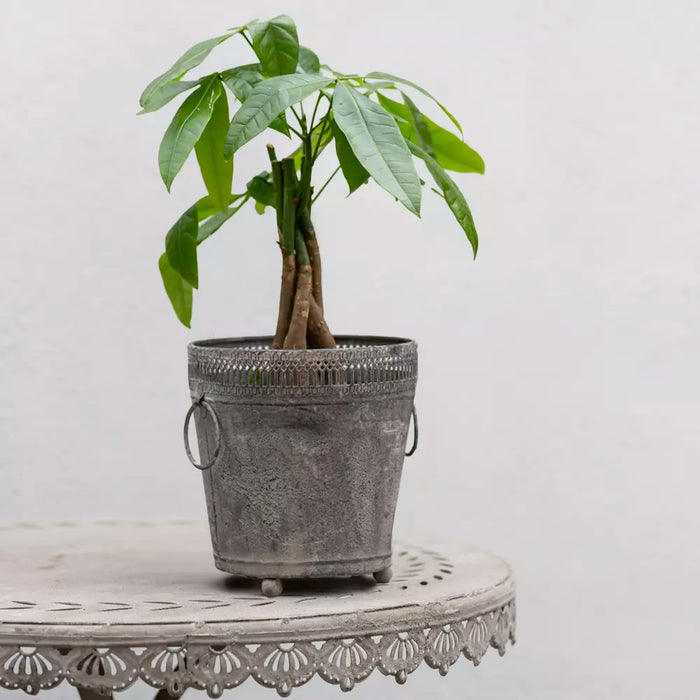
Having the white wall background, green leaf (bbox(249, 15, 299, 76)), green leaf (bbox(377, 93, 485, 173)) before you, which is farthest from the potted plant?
the white wall background

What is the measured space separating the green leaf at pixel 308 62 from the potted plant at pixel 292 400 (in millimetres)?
88

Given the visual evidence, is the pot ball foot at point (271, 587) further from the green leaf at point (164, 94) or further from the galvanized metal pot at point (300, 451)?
the green leaf at point (164, 94)

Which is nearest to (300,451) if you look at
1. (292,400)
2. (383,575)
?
(292,400)

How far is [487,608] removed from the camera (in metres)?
1.36

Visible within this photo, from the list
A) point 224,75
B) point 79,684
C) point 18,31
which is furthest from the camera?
point 18,31

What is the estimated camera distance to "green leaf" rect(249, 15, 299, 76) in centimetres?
132

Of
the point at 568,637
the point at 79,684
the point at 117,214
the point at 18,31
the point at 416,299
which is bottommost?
the point at 568,637

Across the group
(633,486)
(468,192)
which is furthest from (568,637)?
(468,192)

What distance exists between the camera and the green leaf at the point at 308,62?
1439 millimetres

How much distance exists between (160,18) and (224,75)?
1103 mm

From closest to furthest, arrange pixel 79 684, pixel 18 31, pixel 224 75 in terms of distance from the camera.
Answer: pixel 79 684, pixel 224 75, pixel 18 31

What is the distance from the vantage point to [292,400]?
1314mm

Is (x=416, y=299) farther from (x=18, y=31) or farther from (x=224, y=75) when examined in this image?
(x=224, y=75)

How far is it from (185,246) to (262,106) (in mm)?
263
